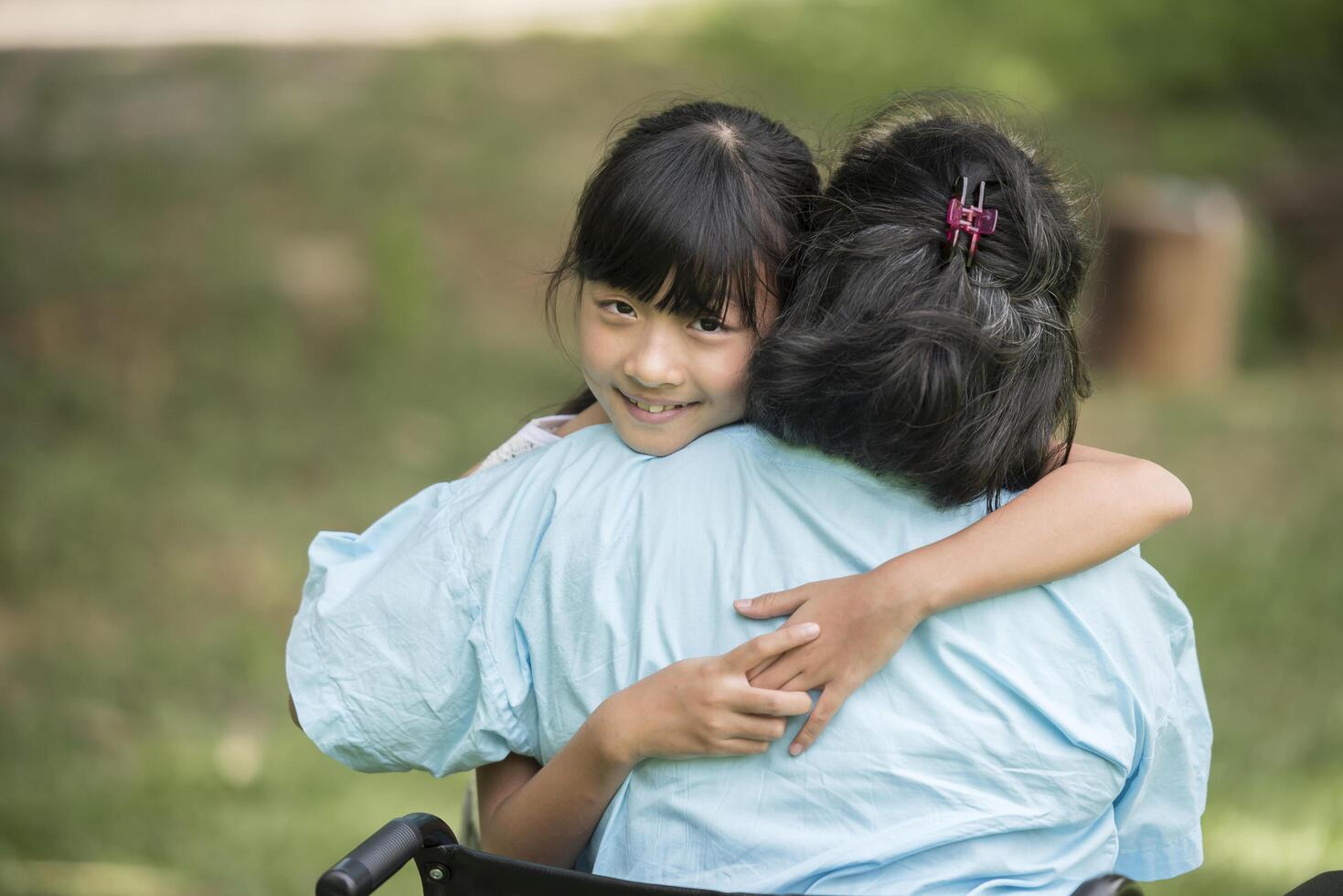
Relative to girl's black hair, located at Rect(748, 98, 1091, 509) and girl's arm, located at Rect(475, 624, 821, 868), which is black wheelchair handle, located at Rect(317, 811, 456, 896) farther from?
girl's black hair, located at Rect(748, 98, 1091, 509)

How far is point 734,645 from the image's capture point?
57.6 inches

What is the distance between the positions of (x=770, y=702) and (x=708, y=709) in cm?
6

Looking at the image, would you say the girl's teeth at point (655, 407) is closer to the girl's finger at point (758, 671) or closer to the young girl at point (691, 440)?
the young girl at point (691, 440)

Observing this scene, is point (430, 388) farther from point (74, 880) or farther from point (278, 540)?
point (74, 880)

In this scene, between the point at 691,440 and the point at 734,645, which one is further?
the point at 691,440

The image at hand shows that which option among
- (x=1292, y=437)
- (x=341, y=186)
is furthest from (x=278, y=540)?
(x=1292, y=437)

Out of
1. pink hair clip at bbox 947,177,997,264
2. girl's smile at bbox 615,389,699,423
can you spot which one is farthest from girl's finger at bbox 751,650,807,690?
pink hair clip at bbox 947,177,997,264

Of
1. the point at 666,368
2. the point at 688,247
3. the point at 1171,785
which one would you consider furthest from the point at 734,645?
the point at 1171,785

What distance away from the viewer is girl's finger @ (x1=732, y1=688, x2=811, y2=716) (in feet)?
4.58

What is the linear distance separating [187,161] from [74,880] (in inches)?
176

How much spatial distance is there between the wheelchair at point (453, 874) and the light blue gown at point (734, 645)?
119mm

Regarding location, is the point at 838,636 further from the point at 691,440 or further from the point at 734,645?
the point at 691,440

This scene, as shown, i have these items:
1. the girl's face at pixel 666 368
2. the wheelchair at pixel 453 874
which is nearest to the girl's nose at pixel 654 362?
the girl's face at pixel 666 368

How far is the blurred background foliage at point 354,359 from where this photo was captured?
368cm
